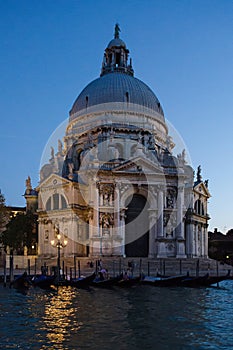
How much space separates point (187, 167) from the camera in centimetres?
4134

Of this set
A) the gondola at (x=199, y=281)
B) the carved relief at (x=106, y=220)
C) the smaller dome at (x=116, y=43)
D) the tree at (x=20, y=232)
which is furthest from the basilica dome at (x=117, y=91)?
the gondola at (x=199, y=281)

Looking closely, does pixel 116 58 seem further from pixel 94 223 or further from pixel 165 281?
pixel 165 281

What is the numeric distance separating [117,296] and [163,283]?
476 centimetres

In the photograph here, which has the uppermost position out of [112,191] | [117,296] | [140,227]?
[112,191]

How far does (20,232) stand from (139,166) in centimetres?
1106

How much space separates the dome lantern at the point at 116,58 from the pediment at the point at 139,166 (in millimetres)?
14197

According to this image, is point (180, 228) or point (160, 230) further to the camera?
point (180, 228)

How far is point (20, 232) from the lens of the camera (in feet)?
128

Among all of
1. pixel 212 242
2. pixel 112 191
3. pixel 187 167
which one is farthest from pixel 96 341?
pixel 212 242

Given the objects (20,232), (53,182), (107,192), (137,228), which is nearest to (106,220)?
(107,192)

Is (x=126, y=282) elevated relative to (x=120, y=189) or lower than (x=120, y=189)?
lower

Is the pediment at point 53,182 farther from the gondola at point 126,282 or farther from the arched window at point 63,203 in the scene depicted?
the gondola at point 126,282

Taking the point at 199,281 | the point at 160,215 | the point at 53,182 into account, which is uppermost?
the point at 53,182

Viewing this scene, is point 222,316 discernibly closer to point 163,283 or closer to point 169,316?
point 169,316
